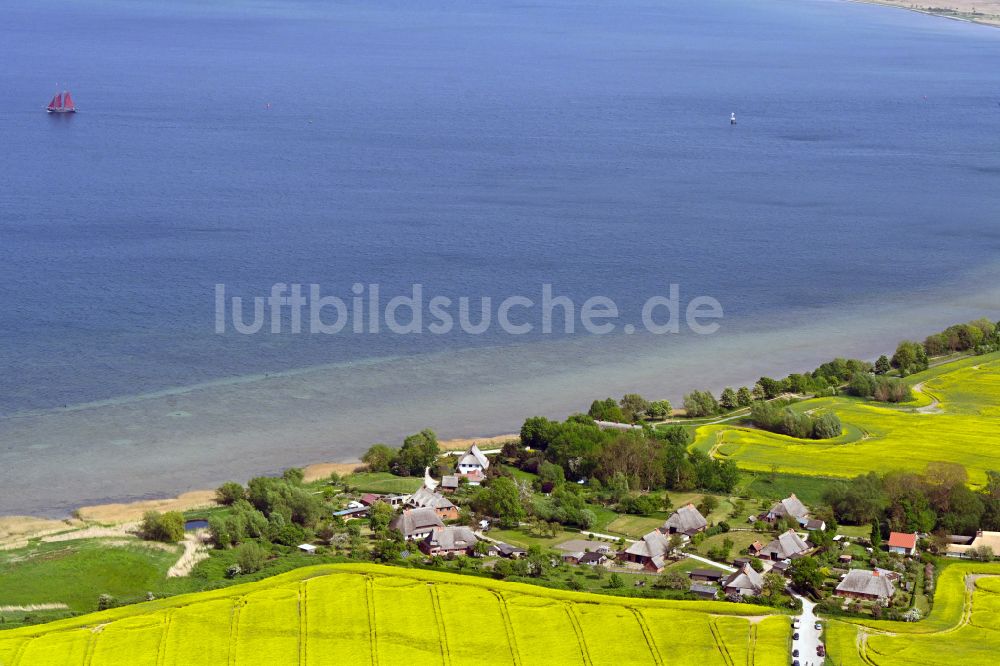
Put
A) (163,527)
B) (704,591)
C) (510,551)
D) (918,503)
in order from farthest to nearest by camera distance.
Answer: (918,503)
(163,527)
(510,551)
(704,591)

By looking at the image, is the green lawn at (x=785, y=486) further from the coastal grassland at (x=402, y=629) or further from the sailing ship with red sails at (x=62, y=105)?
the sailing ship with red sails at (x=62, y=105)

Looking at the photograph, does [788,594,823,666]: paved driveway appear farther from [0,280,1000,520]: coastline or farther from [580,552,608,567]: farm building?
[0,280,1000,520]: coastline

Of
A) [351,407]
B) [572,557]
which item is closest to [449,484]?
[572,557]

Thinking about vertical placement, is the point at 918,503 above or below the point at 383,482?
above

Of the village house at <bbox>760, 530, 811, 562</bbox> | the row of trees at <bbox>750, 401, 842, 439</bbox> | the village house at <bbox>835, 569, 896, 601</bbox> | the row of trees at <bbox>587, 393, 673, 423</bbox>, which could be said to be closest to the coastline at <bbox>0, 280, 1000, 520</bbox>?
the row of trees at <bbox>587, 393, 673, 423</bbox>

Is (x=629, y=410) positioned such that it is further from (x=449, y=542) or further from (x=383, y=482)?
(x=449, y=542)

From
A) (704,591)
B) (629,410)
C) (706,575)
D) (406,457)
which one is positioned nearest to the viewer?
(704,591)

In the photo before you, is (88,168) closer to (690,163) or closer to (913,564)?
(690,163)
